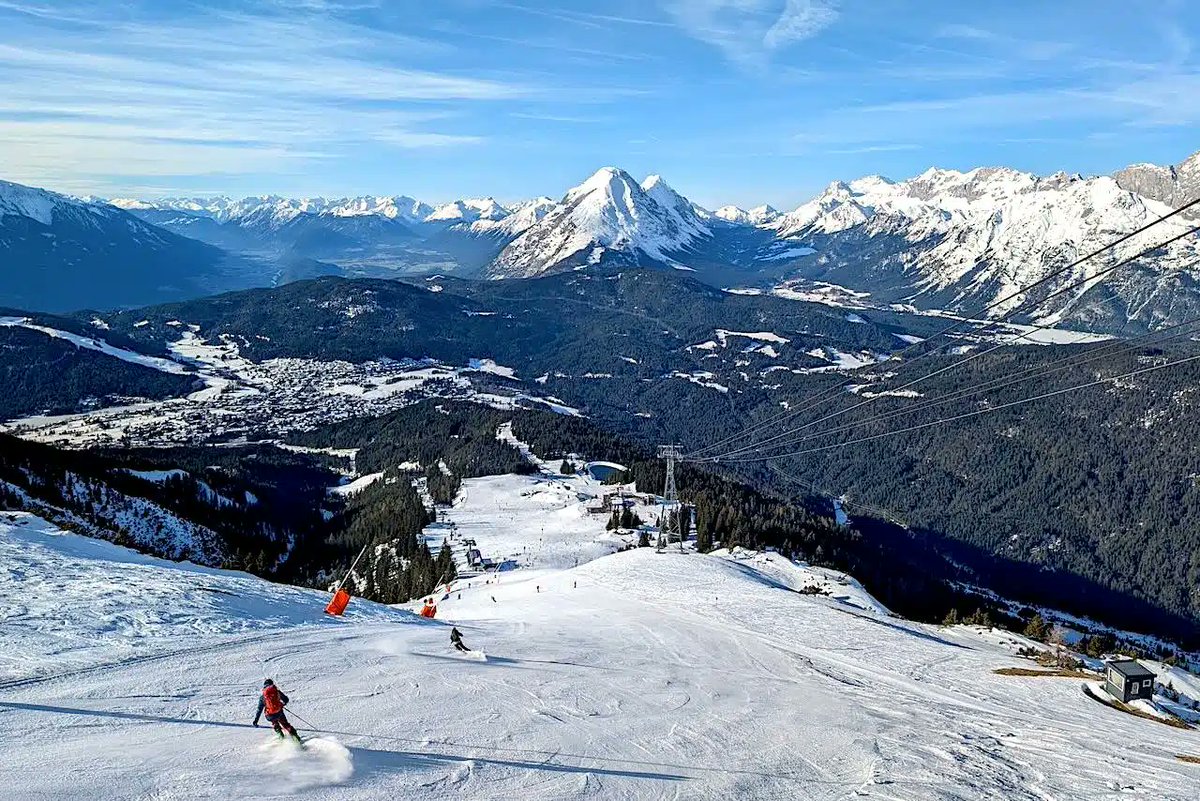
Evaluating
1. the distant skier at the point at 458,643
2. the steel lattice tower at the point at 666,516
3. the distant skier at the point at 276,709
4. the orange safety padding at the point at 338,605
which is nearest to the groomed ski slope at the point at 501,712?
Answer: the distant skier at the point at 276,709

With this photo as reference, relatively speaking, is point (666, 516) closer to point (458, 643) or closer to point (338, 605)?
point (338, 605)

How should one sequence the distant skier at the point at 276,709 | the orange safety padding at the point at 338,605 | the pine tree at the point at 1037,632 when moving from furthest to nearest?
1. the pine tree at the point at 1037,632
2. the orange safety padding at the point at 338,605
3. the distant skier at the point at 276,709

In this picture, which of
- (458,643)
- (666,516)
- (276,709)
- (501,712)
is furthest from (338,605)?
(666,516)

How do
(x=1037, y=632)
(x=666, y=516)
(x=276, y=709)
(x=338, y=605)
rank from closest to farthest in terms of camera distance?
(x=276, y=709) < (x=338, y=605) < (x=1037, y=632) < (x=666, y=516)

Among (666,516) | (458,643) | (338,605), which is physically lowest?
(666,516)

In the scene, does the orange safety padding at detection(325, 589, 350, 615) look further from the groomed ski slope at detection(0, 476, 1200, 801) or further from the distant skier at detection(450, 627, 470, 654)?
the distant skier at detection(450, 627, 470, 654)

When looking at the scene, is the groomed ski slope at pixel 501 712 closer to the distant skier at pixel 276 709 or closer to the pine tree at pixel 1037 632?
the distant skier at pixel 276 709

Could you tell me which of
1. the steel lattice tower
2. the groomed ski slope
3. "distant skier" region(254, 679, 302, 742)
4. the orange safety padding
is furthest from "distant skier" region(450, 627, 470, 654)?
the steel lattice tower

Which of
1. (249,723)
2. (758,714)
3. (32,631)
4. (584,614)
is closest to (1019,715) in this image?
(758,714)
